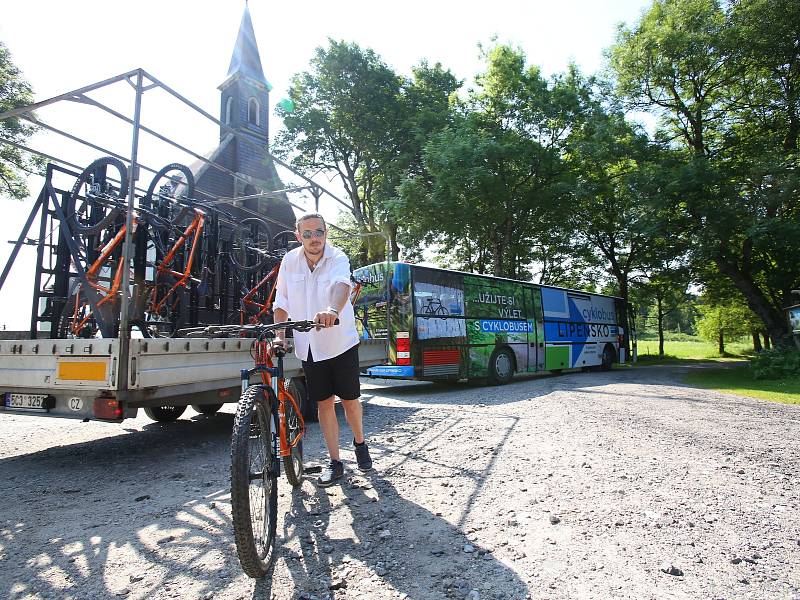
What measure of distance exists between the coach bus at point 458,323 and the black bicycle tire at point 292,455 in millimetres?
6126

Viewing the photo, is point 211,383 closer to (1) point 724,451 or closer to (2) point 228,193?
(1) point 724,451

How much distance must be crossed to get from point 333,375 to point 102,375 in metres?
1.83

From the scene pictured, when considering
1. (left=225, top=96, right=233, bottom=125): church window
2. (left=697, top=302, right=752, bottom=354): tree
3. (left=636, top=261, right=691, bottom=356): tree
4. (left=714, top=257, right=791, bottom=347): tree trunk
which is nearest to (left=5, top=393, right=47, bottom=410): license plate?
(left=714, top=257, right=791, bottom=347): tree trunk

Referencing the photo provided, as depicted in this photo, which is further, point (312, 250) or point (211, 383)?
point (211, 383)

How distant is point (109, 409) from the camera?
11.9 ft

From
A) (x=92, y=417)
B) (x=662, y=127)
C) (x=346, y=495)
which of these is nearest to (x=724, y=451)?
(x=346, y=495)

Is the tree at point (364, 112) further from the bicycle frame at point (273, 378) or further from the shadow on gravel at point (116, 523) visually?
the bicycle frame at point (273, 378)

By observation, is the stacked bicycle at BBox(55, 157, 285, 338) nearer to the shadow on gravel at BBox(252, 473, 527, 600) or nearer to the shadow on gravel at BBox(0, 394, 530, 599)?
the shadow on gravel at BBox(0, 394, 530, 599)

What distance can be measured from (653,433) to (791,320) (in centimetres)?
1263

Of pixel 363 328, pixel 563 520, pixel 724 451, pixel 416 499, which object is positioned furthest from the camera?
pixel 363 328

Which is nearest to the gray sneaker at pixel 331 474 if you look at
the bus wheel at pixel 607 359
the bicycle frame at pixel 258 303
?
the bicycle frame at pixel 258 303

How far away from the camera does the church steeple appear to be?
3152cm

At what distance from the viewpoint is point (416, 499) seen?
322 cm

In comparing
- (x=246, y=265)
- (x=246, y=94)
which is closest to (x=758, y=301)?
(x=246, y=265)
